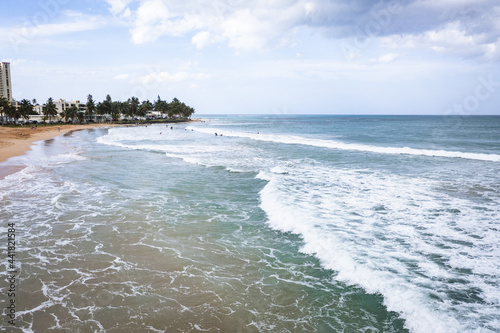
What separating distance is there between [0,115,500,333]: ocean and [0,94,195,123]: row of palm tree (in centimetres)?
7965

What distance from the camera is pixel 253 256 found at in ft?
29.2

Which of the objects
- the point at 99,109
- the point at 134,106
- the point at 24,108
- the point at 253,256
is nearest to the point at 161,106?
the point at 134,106

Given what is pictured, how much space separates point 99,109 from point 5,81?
80324mm

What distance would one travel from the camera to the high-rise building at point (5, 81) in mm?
150000

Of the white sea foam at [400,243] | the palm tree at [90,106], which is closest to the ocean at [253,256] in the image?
the white sea foam at [400,243]

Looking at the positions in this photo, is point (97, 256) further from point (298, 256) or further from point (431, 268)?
point (431, 268)

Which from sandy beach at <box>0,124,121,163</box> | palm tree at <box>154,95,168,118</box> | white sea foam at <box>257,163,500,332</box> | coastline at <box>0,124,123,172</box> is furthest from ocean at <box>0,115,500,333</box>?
palm tree at <box>154,95,168,118</box>

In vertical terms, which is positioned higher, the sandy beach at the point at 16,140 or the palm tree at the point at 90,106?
the palm tree at the point at 90,106

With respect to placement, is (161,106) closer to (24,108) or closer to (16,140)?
(24,108)

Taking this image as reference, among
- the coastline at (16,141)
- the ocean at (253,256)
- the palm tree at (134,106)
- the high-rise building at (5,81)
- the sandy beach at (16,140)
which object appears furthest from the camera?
the high-rise building at (5,81)

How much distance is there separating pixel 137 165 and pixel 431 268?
21217 mm

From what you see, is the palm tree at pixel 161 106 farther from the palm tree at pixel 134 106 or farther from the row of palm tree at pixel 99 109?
the palm tree at pixel 134 106

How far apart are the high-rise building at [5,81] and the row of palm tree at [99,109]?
5907cm

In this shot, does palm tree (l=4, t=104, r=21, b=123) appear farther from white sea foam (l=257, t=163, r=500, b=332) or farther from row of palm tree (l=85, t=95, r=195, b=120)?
white sea foam (l=257, t=163, r=500, b=332)
